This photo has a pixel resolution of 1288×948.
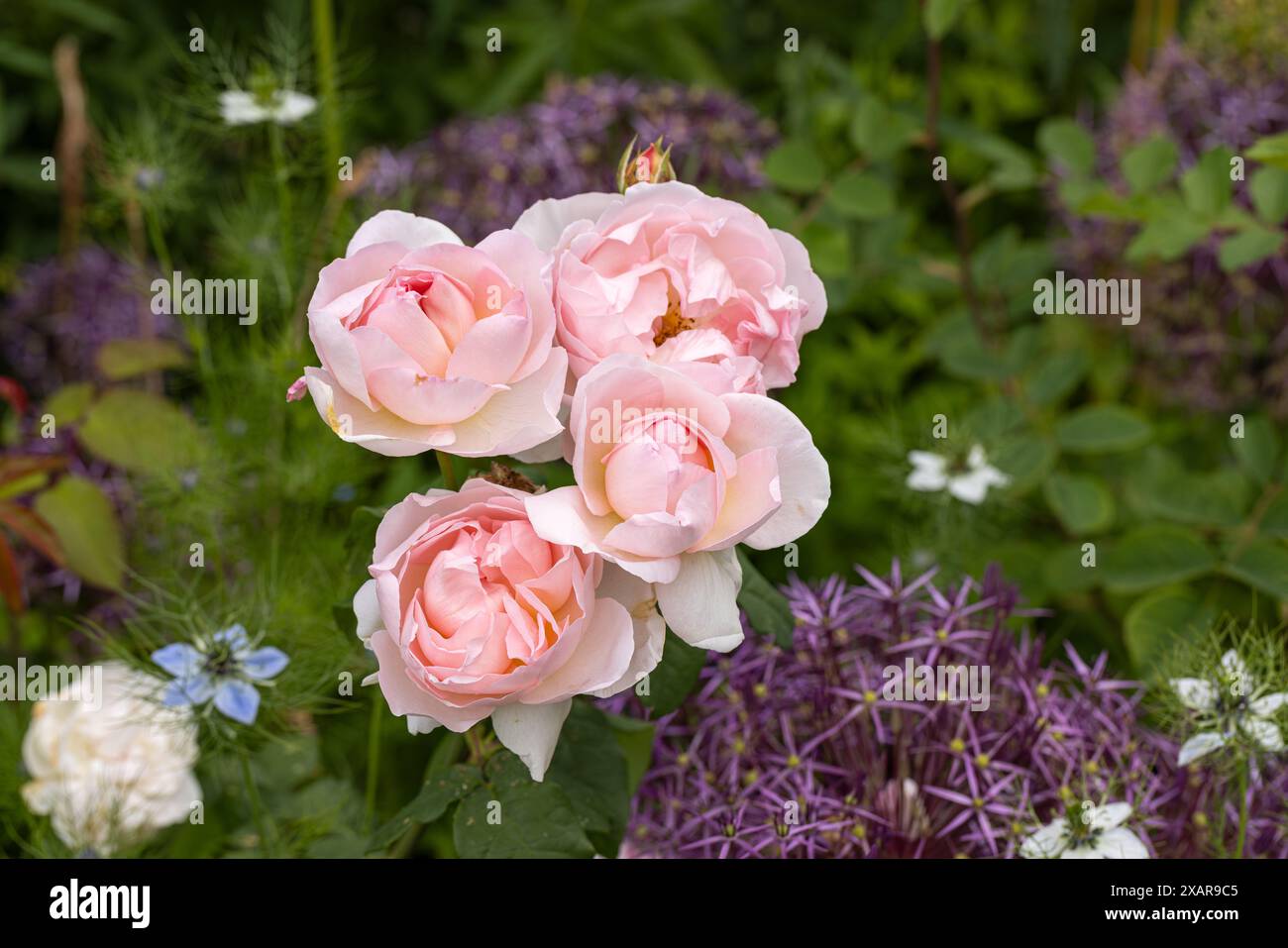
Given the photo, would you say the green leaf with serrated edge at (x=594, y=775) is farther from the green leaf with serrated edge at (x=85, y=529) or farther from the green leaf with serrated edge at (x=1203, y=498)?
the green leaf with serrated edge at (x=1203, y=498)

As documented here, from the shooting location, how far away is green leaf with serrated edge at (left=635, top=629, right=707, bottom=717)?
0.82m

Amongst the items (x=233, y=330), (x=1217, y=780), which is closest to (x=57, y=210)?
(x=233, y=330)

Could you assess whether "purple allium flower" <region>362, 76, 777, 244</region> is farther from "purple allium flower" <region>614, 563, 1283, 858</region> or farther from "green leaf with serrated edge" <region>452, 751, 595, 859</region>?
"green leaf with serrated edge" <region>452, 751, 595, 859</region>

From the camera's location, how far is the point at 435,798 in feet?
2.64

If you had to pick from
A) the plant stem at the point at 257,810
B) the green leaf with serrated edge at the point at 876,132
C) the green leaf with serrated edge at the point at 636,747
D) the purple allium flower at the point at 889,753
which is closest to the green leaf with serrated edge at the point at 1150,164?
the green leaf with serrated edge at the point at 876,132

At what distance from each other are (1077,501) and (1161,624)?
199mm

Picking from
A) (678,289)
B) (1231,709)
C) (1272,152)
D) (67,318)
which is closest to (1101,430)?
(1272,152)

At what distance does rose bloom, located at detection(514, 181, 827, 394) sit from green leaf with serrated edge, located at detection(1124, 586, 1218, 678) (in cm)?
57

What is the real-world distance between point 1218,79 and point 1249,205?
17 cm

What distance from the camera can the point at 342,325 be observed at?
0.67 m

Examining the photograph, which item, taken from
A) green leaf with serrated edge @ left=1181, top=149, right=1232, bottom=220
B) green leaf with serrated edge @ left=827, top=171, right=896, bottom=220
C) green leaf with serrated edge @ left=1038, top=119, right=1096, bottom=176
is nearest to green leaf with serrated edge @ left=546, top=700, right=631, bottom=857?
green leaf with serrated edge @ left=827, top=171, right=896, bottom=220

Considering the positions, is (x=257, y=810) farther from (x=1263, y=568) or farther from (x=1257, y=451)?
(x=1257, y=451)

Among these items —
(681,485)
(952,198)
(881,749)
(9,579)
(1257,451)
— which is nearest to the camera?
(681,485)
